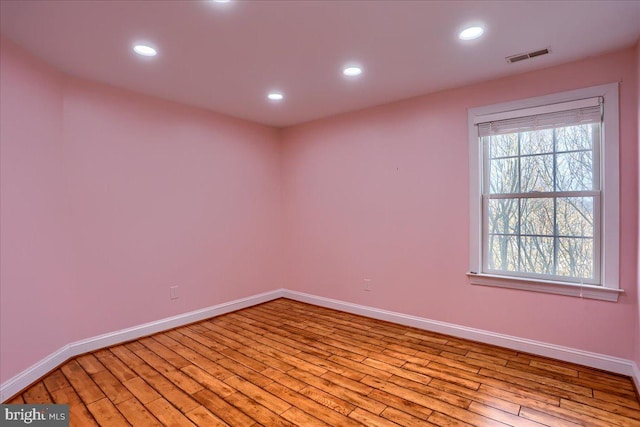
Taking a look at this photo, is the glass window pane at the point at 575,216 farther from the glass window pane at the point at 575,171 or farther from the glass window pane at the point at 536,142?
the glass window pane at the point at 536,142

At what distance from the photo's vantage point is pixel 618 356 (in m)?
2.65

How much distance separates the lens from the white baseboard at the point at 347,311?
8.41 ft

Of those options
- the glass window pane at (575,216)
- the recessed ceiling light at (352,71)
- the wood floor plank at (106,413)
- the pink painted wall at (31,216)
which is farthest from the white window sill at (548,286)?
the pink painted wall at (31,216)

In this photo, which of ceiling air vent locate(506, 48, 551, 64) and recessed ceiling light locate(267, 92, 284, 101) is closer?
ceiling air vent locate(506, 48, 551, 64)

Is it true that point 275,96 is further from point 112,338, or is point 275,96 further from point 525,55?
point 112,338

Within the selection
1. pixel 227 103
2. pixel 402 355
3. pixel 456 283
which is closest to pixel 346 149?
pixel 227 103

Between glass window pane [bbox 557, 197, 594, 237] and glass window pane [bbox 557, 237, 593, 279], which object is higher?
glass window pane [bbox 557, 197, 594, 237]

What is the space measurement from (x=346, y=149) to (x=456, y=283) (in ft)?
6.74

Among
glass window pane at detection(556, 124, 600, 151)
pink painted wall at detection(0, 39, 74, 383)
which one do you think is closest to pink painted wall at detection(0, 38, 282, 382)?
pink painted wall at detection(0, 39, 74, 383)

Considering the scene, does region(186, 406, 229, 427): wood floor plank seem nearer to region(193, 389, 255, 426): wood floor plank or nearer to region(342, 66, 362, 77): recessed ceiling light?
region(193, 389, 255, 426): wood floor plank

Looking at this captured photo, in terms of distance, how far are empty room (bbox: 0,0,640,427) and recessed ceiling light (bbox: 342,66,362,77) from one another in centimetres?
2

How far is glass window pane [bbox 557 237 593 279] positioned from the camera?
9.28 ft

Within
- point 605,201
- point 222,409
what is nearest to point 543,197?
point 605,201

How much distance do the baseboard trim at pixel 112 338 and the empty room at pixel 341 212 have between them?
0.7 inches
